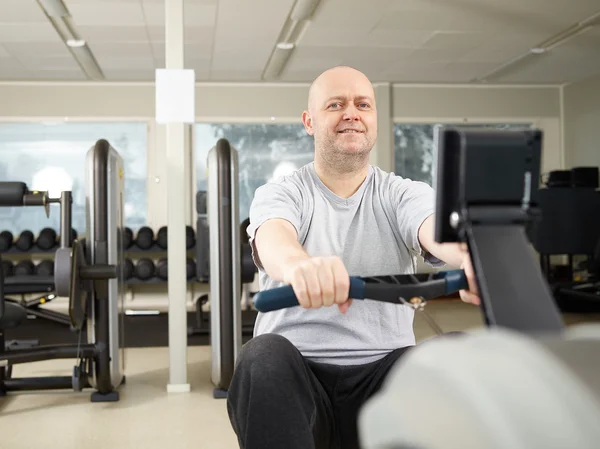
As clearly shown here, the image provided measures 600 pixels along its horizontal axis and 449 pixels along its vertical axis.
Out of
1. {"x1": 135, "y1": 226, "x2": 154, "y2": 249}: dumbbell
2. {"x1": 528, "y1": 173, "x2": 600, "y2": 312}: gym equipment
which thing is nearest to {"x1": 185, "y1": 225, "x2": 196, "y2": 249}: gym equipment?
{"x1": 135, "y1": 226, "x2": 154, "y2": 249}: dumbbell

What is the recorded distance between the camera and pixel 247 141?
841 cm

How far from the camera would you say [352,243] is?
64.7 inches

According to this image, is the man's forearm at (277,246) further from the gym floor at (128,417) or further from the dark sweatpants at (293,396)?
the gym floor at (128,417)

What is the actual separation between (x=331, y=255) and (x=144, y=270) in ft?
19.1

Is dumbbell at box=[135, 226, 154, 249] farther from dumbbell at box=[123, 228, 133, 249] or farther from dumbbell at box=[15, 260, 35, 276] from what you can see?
dumbbell at box=[15, 260, 35, 276]

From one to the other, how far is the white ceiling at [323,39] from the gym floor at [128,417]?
8.88 feet

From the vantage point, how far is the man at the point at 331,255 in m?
1.29

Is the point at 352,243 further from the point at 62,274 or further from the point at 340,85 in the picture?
the point at 62,274

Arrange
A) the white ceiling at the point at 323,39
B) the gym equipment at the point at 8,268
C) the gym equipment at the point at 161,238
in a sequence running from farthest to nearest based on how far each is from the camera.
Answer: the gym equipment at the point at 161,238 < the gym equipment at the point at 8,268 < the white ceiling at the point at 323,39

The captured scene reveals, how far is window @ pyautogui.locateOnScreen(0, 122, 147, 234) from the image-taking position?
26.2 feet

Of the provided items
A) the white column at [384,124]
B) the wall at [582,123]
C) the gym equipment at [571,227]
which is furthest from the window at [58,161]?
the wall at [582,123]

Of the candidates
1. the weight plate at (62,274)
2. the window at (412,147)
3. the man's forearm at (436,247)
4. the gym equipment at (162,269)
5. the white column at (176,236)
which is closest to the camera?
the man's forearm at (436,247)

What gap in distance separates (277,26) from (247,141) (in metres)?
2.63

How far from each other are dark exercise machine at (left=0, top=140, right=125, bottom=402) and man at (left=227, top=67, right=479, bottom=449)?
2062 millimetres
